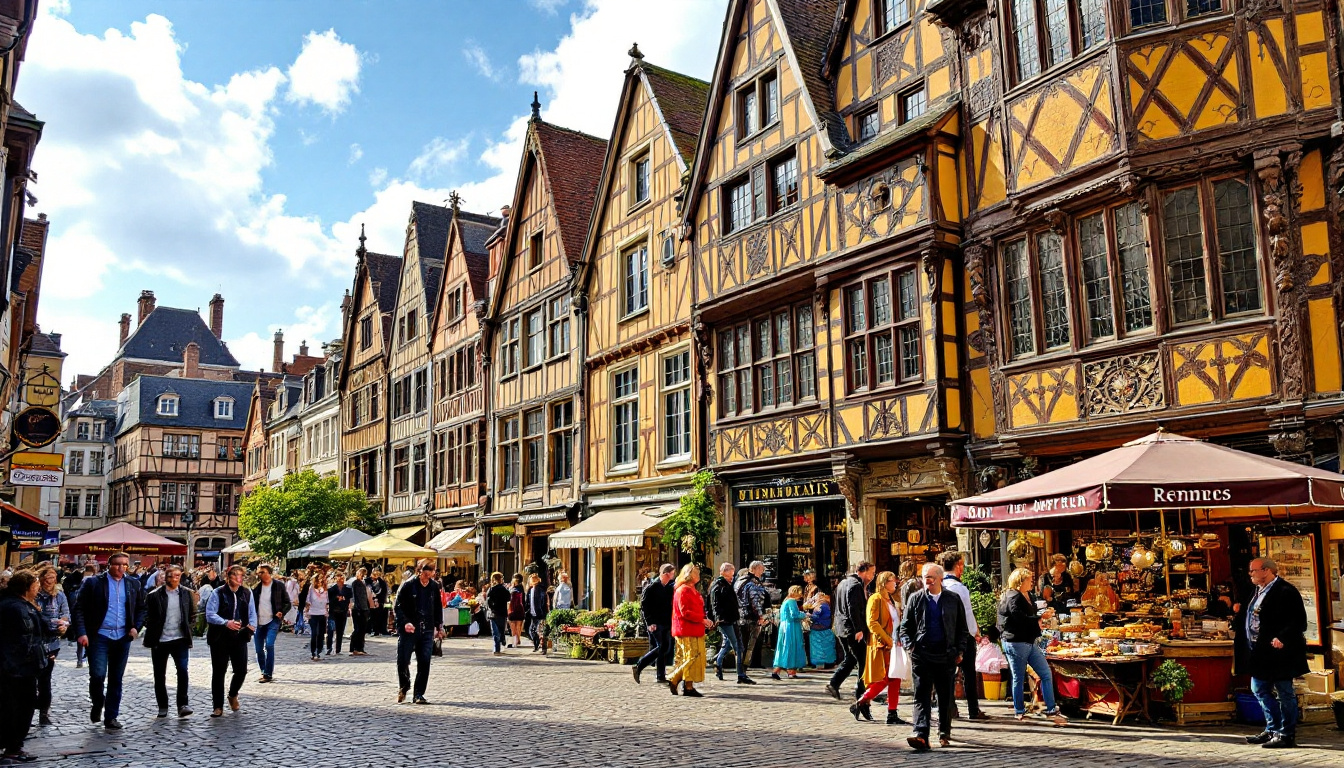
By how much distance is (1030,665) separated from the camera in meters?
11.1

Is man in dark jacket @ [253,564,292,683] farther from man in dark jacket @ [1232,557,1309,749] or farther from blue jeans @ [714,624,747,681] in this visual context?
man in dark jacket @ [1232,557,1309,749]

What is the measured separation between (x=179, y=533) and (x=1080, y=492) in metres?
61.0

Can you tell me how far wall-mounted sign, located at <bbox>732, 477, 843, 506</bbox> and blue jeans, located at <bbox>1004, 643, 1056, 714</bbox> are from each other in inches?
263

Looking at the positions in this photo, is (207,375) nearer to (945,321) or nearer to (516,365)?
(516,365)

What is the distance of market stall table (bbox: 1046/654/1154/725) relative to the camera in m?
10.7

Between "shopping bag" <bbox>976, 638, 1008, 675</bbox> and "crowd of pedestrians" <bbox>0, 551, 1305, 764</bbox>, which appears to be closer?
"crowd of pedestrians" <bbox>0, 551, 1305, 764</bbox>

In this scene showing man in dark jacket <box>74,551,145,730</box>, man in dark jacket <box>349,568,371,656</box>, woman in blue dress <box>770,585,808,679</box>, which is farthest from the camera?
man in dark jacket <box>349,568,371,656</box>

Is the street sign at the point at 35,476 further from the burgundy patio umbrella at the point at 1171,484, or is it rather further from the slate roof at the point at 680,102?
the burgundy patio umbrella at the point at 1171,484

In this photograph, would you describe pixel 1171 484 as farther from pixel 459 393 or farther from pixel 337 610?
pixel 459 393

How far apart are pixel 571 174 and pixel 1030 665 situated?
20703mm

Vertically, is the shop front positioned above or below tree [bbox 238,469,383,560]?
below

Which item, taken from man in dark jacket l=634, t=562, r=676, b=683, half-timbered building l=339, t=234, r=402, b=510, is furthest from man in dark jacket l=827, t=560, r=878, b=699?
half-timbered building l=339, t=234, r=402, b=510

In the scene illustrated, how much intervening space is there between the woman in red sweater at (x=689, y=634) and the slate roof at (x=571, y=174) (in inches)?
573

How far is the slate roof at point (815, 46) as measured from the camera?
18.4 meters
